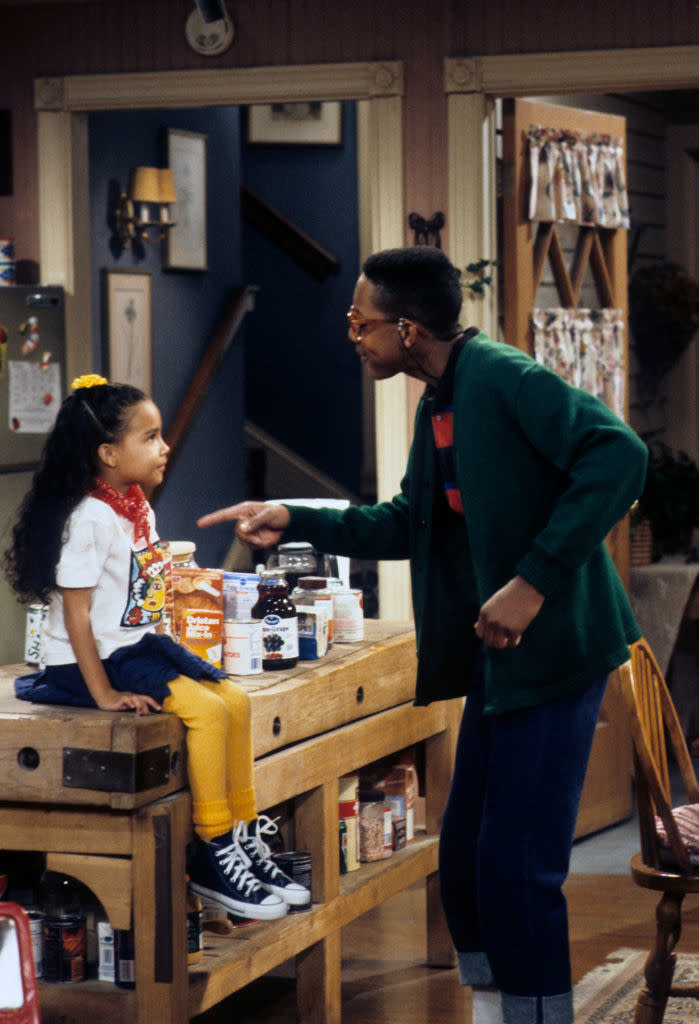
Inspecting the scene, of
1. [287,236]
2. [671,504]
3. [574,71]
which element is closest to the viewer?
[574,71]

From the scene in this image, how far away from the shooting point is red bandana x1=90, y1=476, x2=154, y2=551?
2865mm

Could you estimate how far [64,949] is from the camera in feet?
9.30

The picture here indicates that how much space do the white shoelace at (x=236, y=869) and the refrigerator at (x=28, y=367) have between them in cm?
214

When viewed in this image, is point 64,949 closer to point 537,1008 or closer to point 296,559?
point 537,1008

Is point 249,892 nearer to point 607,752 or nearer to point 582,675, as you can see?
point 582,675

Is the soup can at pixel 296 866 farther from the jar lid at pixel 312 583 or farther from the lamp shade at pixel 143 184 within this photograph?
the lamp shade at pixel 143 184

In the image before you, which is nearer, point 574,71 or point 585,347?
point 574,71

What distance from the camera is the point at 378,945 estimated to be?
4.07m

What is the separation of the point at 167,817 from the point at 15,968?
21.6 inches

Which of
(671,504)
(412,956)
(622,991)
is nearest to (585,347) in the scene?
(671,504)

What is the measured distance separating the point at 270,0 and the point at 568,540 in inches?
112

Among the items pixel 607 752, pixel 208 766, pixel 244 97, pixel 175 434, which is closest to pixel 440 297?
pixel 208 766

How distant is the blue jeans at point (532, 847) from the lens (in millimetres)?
2637

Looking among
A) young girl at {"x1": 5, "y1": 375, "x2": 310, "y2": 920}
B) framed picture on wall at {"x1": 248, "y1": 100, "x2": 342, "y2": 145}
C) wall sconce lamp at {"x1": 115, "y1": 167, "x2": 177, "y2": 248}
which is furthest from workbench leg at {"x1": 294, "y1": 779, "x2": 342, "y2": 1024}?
framed picture on wall at {"x1": 248, "y1": 100, "x2": 342, "y2": 145}
